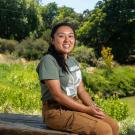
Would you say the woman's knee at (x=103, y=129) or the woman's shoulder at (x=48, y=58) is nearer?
the woman's knee at (x=103, y=129)

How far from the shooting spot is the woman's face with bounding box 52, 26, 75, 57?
4.79 metres

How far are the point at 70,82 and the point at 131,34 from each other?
41.6 meters

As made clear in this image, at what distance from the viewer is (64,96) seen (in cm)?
456

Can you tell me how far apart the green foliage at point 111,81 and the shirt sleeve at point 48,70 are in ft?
71.2

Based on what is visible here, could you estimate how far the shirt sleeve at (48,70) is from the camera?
4566mm

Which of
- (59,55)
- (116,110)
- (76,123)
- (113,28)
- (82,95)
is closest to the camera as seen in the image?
(76,123)

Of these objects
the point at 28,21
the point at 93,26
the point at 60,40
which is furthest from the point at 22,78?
the point at 28,21

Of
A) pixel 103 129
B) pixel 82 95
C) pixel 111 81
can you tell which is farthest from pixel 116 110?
pixel 111 81

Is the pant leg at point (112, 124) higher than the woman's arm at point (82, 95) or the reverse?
the reverse

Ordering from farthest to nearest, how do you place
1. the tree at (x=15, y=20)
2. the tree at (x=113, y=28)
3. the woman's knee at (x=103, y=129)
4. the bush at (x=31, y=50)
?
the tree at (x=15, y=20), the tree at (x=113, y=28), the bush at (x=31, y=50), the woman's knee at (x=103, y=129)

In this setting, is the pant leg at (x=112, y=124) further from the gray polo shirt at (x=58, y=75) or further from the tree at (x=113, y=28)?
the tree at (x=113, y=28)

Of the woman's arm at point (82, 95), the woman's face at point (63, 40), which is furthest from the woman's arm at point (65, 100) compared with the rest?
the woman's arm at point (82, 95)

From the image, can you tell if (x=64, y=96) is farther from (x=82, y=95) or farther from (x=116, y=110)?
(x=116, y=110)

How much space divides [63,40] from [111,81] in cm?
2371
